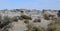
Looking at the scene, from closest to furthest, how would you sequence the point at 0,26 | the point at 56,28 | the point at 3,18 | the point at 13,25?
the point at 56,28 < the point at 13,25 < the point at 0,26 < the point at 3,18

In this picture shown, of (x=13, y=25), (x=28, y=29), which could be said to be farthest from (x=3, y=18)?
(x=28, y=29)

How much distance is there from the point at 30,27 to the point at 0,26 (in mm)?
4895

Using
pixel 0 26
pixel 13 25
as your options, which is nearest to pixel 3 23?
pixel 0 26

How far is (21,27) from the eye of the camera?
26.4 m

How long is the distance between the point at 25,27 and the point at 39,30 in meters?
1.94

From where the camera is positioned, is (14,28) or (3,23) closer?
(14,28)

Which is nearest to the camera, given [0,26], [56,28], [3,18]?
[56,28]

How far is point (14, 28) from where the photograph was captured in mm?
26109

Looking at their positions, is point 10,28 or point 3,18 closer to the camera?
point 10,28

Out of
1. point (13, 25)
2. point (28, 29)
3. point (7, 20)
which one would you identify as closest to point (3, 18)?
point (7, 20)

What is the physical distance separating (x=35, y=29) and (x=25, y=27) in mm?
1401

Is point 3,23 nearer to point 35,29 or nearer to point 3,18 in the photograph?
point 3,18

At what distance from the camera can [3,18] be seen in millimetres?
31625

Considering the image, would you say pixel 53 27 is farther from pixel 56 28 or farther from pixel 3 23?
pixel 3 23
